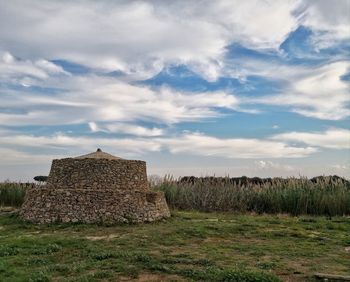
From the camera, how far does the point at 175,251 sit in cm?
950

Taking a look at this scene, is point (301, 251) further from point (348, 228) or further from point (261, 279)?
point (348, 228)

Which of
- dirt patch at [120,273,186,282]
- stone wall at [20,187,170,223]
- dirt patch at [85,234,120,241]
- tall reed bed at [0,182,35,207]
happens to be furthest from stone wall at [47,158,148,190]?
dirt patch at [120,273,186,282]

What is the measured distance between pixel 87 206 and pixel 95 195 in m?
0.40

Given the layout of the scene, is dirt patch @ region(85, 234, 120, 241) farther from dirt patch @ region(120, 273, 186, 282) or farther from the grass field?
dirt patch @ region(120, 273, 186, 282)

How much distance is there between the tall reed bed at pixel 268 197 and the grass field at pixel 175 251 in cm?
358

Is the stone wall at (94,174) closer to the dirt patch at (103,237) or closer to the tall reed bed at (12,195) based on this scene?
the dirt patch at (103,237)

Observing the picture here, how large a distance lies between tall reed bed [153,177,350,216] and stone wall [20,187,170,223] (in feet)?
18.1

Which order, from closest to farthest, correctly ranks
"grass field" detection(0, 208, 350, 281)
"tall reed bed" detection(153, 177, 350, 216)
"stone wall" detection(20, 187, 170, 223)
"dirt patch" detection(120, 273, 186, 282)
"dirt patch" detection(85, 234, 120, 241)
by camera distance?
"dirt patch" detection(120, 273, 186, 282)
"grass field" detection(0, 208, 350, 281)
"dirt patch" detection(85, 234, 120, 241)
"stone wall" detection(20, 187, 170, 223)
"tall reed bed" detection(153, 177, 350, 216)

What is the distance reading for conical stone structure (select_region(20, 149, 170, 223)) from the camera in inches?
512

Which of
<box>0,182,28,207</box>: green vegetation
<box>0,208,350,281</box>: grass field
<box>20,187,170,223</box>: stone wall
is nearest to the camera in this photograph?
<box>0,208,350,281</box>: grass field

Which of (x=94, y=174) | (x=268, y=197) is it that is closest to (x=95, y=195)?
(x=94, y=174)

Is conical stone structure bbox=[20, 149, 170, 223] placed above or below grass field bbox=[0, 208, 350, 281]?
above

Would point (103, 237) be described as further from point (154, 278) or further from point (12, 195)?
point (12, 195)

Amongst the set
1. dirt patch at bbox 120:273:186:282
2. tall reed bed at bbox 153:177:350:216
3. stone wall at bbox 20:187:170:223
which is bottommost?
dirt patch at bbox 120:273:186:282
